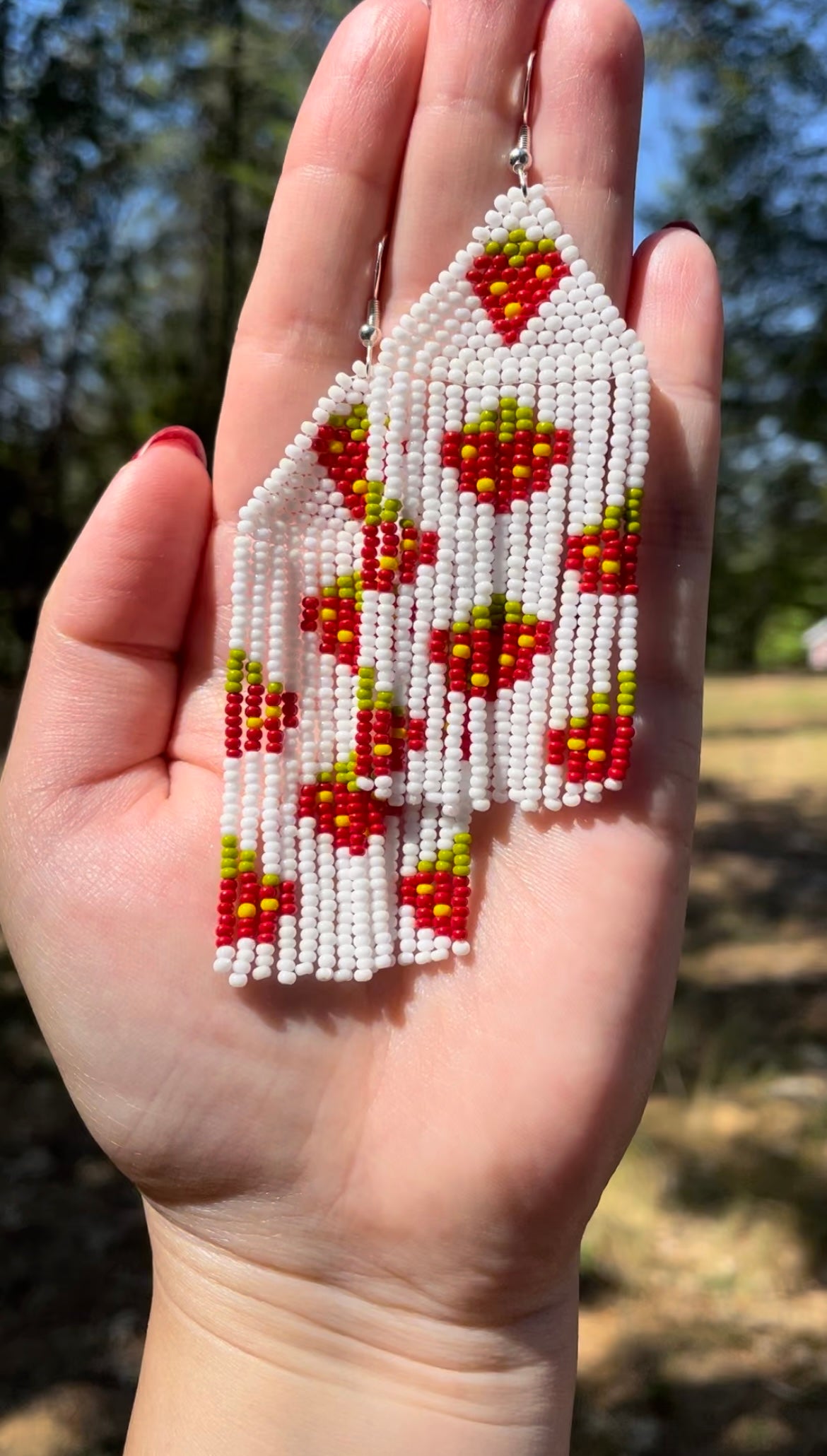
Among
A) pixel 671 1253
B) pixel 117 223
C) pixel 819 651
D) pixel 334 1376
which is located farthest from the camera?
pixel 819 651

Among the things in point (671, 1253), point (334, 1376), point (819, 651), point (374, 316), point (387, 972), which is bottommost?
point (671, 1253)

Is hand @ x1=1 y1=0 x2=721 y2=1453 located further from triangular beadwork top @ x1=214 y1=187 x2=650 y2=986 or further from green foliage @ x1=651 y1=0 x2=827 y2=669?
green foliage @ x1=651 y1=0 x2=827 y2=669

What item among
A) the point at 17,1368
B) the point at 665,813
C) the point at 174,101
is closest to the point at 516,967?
the point at 665,813

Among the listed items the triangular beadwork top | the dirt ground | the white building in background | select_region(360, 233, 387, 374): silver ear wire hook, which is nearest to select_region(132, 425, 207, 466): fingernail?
the triangular beadwork top

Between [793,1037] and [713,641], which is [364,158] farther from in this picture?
[713,641]

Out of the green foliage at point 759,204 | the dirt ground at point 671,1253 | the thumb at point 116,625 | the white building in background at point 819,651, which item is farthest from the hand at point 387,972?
the white building in background at point 819,651

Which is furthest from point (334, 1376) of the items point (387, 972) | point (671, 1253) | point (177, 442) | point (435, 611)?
point (671, 1253)

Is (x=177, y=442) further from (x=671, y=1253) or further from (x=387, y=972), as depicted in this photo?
(x=671, y=1253)
